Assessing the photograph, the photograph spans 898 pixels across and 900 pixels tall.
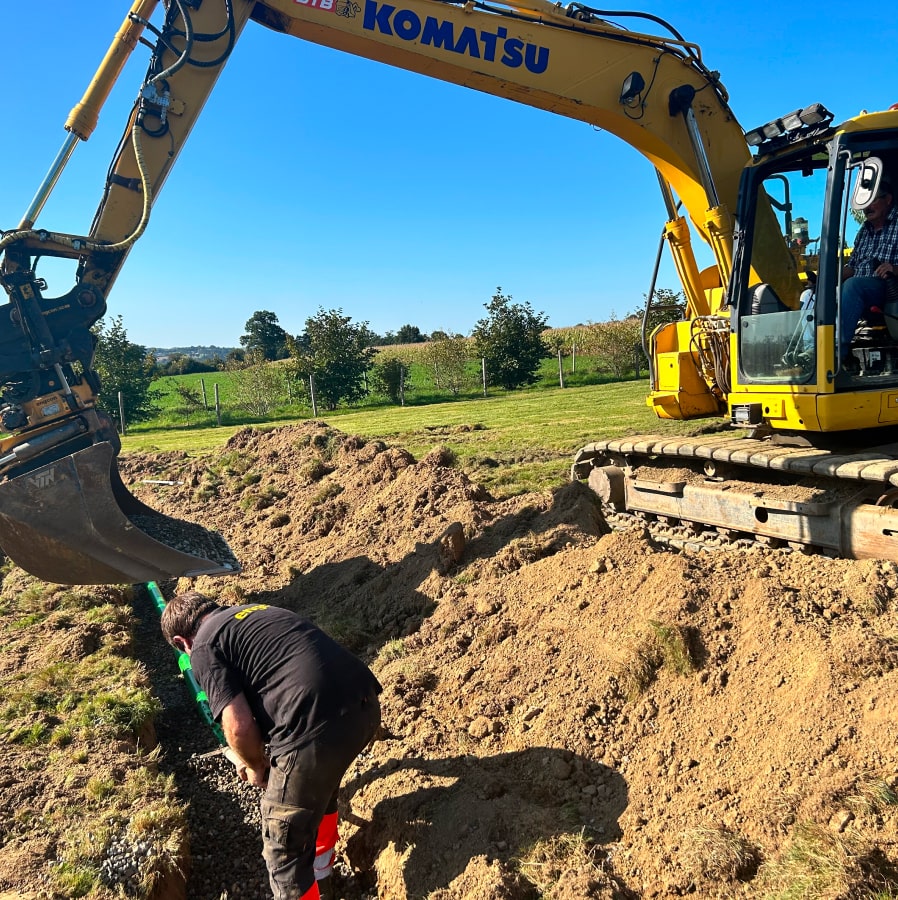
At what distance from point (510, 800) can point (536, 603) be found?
5.29ft

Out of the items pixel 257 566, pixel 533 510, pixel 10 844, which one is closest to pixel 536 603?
pixel 533 510

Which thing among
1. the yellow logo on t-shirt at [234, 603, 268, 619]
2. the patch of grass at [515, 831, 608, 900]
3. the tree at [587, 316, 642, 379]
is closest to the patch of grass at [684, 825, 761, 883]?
the patch of grass at [515, 831, 608, 900]

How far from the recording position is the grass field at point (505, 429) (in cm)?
1082

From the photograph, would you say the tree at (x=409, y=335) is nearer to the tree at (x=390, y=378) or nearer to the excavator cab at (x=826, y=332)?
the tree at (x=390, y=378)

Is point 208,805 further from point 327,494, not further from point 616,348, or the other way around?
point 616,348

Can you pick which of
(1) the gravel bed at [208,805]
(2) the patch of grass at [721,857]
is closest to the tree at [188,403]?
(1) the gravel bed at [208,805]

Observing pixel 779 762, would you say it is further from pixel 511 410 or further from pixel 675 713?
pixel 511 410

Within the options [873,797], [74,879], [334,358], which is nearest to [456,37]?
[873,797]

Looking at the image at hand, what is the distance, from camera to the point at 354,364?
2645cm

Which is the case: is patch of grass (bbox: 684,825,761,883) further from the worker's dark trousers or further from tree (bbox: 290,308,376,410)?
tree (bbox: 290,308,376,410)

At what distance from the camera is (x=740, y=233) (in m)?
5.59

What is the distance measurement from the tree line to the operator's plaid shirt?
2069 centimetres

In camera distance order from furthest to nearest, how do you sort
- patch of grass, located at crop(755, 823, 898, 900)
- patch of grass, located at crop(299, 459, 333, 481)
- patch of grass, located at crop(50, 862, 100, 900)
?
patch of grass, located at crop(299, 459, 333, 481) → patch of grass, located at crop(50, 862, 100, 900) → patch of grass, located at crop(755, 823, 898, 900)

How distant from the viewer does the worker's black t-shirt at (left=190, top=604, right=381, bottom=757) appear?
3121mm
